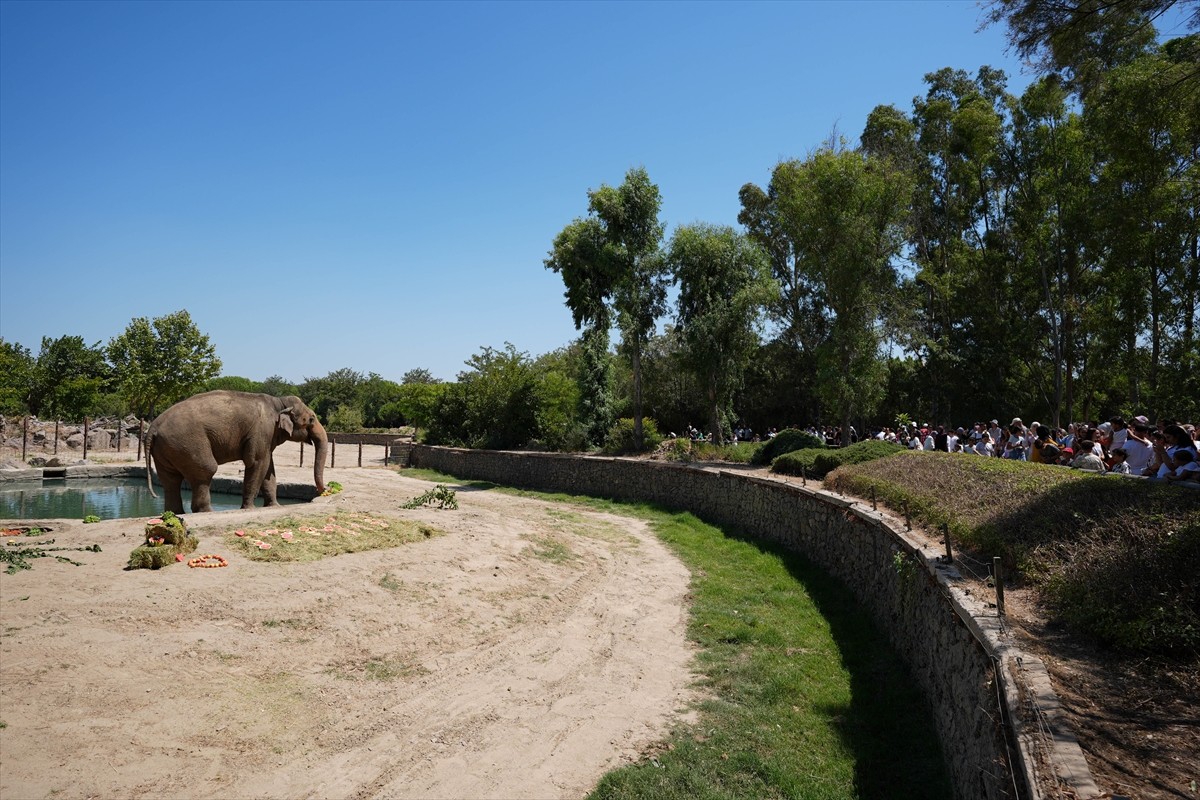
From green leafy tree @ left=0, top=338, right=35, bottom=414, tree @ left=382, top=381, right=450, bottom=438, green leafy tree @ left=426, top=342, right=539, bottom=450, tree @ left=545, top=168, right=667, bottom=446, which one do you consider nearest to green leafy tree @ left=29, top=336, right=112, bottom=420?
green leafy tree @ left=0, top=338, right=35, bottom=414

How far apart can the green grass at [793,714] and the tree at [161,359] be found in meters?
41.0

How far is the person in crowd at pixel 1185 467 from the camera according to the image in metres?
7.86

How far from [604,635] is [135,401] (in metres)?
45.4

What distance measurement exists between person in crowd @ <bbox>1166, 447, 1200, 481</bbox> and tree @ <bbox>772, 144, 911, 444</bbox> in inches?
596

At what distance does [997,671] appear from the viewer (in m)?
4.78

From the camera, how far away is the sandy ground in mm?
6008

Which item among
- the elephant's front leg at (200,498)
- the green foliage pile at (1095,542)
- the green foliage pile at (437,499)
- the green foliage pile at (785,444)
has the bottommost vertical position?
the green foliage pile at (437,499)

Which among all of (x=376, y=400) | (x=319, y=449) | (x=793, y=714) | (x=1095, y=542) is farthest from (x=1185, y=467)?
(x=376, y=400)

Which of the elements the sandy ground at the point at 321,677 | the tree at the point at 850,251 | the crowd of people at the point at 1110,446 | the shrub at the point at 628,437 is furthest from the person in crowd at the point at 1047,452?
the shrub at the point at 628,437

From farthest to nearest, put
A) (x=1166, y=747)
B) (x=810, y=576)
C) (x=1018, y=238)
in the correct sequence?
(x=1018, y=238) → (x=810, y=576) → (x=1166, y=747)

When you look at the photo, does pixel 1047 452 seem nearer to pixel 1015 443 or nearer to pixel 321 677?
pixel 1015 443

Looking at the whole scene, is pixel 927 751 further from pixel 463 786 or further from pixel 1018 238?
pixel 1018 238

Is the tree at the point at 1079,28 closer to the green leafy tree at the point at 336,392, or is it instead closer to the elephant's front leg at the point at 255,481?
the elephant's front leg at the point at 255,481

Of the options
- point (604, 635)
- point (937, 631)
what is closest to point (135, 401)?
point (604, 635)
